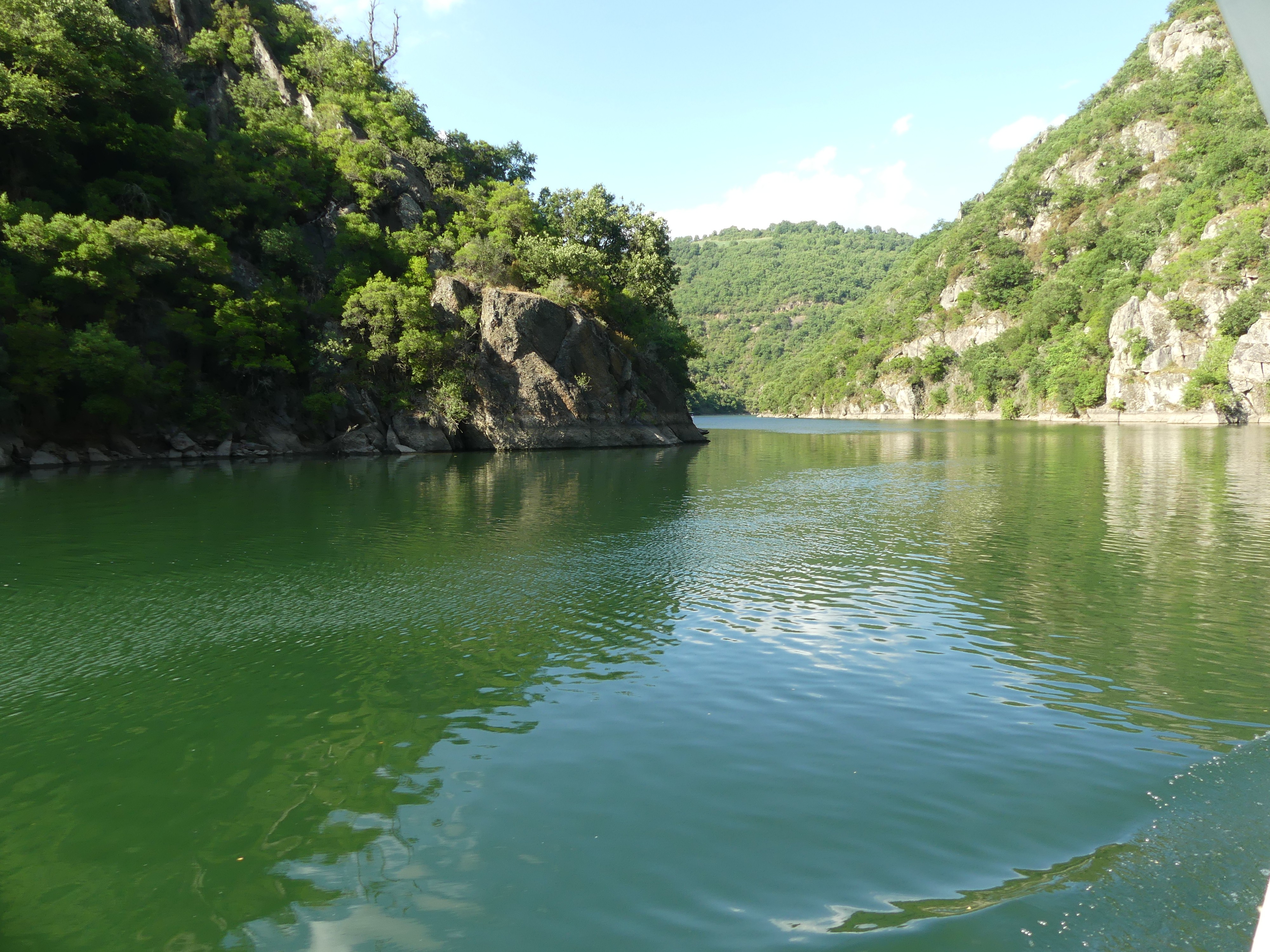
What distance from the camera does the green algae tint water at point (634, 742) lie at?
536cm

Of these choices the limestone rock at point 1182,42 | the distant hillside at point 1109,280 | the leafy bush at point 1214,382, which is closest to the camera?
the leafy bush at point 1214,382

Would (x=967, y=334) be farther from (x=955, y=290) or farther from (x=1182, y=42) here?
(x=1182, y=42)

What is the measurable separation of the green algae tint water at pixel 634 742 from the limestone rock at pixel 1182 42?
173m

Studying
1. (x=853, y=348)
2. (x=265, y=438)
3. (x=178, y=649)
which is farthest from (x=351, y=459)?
(x=853, y=348)

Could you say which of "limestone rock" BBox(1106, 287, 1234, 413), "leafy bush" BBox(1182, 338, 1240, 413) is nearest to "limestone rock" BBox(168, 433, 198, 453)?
"leafy bush" BBox(1182, 338, 1240, 413)

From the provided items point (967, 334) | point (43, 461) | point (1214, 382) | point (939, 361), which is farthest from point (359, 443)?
point (967, 334)

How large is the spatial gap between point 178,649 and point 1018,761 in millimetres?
11872

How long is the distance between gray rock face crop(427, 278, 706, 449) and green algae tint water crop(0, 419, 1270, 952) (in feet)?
120

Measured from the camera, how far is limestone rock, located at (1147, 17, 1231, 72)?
140 m

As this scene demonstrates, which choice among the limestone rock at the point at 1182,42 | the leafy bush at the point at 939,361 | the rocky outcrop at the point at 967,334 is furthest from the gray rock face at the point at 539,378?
the limestone rock at the point at 1182,42

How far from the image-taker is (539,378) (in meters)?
57.8

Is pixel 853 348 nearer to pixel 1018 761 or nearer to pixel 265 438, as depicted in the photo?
pixel 265 438

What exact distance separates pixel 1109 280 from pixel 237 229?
11691 cm

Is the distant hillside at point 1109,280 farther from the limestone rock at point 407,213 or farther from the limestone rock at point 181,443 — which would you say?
the limestone rock at point 181,443
